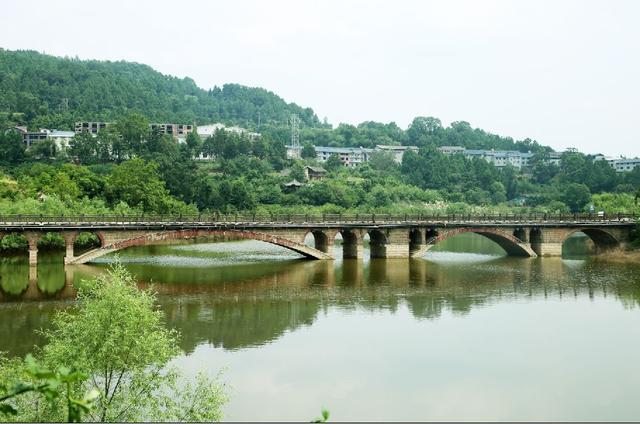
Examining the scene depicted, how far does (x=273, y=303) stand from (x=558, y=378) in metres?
20.2

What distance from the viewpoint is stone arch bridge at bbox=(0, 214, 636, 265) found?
5772 cm

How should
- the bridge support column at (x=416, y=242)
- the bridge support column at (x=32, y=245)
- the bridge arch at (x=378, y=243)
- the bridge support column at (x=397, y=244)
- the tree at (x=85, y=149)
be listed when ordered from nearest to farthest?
the bridge support column at (x=32, y=245), the bridge support column at (x=397, y=244), the bridge arch at (x=378, y=243), the bridge support column at (x=416, y=242), the tree at (x=85, y=149)

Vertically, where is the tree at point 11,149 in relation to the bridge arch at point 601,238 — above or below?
above

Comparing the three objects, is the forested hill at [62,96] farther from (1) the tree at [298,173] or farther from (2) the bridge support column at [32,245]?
(2) the bridge support column at [32,245]

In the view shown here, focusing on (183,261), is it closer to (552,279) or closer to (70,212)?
(70,212)

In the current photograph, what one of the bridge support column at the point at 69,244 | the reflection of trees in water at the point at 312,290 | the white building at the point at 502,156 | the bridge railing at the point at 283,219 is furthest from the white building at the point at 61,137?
the white building at the point at 502,156

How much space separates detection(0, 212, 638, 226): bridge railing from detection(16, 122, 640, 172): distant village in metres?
65.9

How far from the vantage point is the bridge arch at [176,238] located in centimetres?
5784

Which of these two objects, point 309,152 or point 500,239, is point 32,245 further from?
point 309,152

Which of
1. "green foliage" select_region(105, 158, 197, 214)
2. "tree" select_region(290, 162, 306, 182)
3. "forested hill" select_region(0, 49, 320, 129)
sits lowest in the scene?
"green foliage" select_region(105, 158, 197, 214)

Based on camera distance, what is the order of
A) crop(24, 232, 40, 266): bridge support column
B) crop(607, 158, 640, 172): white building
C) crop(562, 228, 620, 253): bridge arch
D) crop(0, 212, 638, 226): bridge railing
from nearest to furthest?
1. crop(24, 232, 40, 266): bridge support column
2. crop(0, 212, 638, 226): bridge railing
3. crop(562, 228, 620, 253): bridge arch
4. crop(607, 158, 640, 172): white building

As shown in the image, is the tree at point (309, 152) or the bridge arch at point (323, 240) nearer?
the bridge arch at point (323, 240)


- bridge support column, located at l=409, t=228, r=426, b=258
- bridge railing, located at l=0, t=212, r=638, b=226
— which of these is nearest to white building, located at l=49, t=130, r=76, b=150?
bridge railing, located at l=0, t=212, r=638, b=226

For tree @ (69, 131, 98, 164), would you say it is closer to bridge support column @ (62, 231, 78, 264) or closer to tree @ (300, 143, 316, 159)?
tree @ (300, 143, 316, 159)
